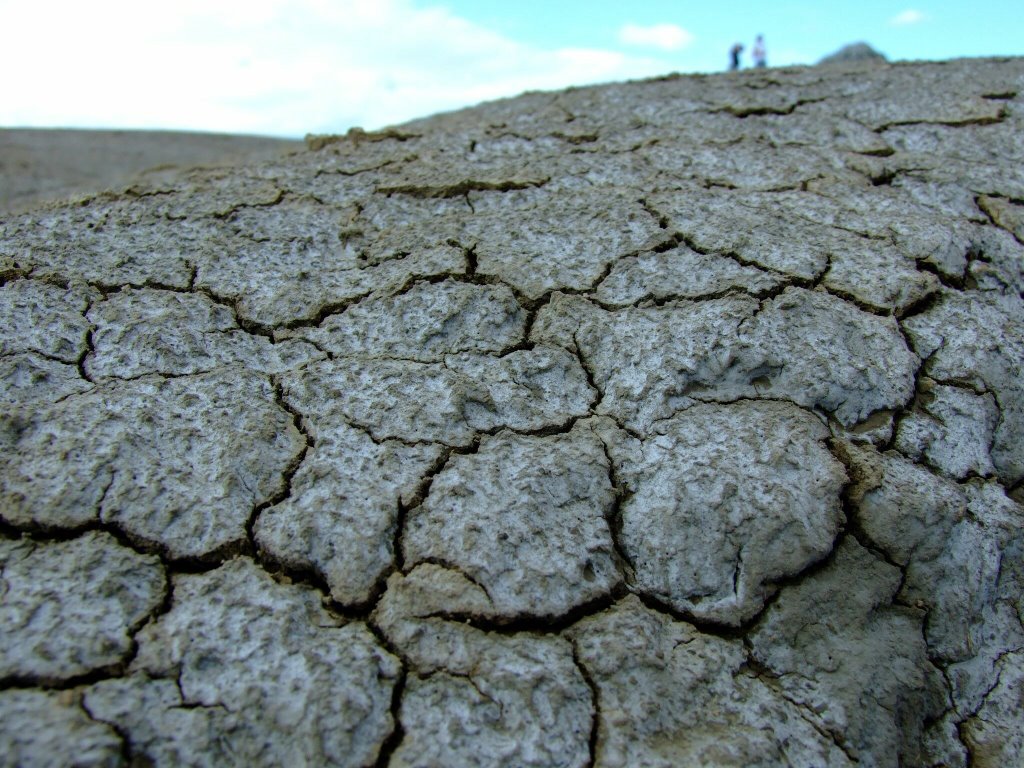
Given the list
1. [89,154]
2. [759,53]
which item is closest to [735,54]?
[759,53]

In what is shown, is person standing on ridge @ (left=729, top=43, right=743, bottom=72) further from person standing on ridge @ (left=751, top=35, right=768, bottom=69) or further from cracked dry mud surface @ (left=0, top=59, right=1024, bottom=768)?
cracked dry mud surface @ (left=0, top=59, right=1024, bottom=768)

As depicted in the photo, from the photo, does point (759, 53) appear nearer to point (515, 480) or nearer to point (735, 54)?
point (735, 54)

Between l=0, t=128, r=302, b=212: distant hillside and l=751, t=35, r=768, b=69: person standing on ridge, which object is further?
l=751, t=35, r=768, b=69: person standing on ridge

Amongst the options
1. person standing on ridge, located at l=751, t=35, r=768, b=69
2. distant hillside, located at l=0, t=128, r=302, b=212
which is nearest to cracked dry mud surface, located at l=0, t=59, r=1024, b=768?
distant hillside, located at l=0, t=128, r=302, b=212

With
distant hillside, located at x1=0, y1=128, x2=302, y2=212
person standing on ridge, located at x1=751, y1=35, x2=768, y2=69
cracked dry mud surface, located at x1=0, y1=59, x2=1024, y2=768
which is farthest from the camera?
person standing on ridge, located at x1=751, y1=35, x2=768, y2=69


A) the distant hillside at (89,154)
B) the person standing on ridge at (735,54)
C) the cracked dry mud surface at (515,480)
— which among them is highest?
the person standing on ridge at (735,54)

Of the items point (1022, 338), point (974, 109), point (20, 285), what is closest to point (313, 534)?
point (20, 285)

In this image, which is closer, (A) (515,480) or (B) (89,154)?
(A) (515,480)

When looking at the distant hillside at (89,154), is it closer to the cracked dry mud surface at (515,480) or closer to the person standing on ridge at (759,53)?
the cracked dry mud surface at (515,480)

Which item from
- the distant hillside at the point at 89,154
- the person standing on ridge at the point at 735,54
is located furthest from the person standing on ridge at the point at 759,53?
the distant hillside at the point at 89,154
